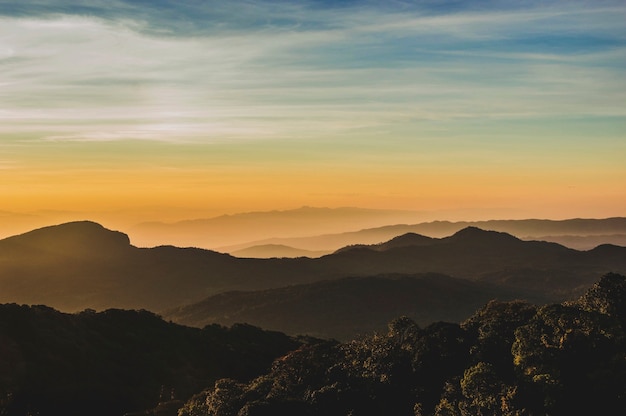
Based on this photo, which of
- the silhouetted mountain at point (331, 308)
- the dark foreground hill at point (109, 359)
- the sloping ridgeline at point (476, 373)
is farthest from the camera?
the silhouetted mountain at point (331, 308)

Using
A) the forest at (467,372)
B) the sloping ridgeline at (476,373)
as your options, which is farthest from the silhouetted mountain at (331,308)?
the sloping ridgeline at (476,373)

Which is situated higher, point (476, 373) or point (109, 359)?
point (476, 373)

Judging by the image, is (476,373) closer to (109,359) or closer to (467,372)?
(467,372)

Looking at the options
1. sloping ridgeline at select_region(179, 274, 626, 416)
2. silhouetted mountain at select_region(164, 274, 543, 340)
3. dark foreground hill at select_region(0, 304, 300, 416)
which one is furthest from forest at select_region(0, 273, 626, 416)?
silhouetted mountain at select_region(164, 274, 543, 340)

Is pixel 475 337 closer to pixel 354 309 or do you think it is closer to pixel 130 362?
pixel 130 362

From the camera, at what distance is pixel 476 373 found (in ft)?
105

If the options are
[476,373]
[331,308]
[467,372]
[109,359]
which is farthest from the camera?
[331,308]

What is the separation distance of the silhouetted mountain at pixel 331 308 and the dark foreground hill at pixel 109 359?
63.0 meters

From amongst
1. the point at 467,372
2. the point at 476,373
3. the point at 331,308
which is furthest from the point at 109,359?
the point at 331,308

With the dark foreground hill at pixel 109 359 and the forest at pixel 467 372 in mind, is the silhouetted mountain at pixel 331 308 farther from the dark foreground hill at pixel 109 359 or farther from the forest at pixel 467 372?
the forest at pixel 467 372

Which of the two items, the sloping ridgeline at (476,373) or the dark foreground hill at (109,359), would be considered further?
the dark foreground hill at (109,359)

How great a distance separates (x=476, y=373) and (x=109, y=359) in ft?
191

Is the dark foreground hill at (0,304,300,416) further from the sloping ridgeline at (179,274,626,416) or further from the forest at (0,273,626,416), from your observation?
the sloping ridgeline at (179,274,626,416)

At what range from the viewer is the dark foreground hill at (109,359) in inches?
2485
